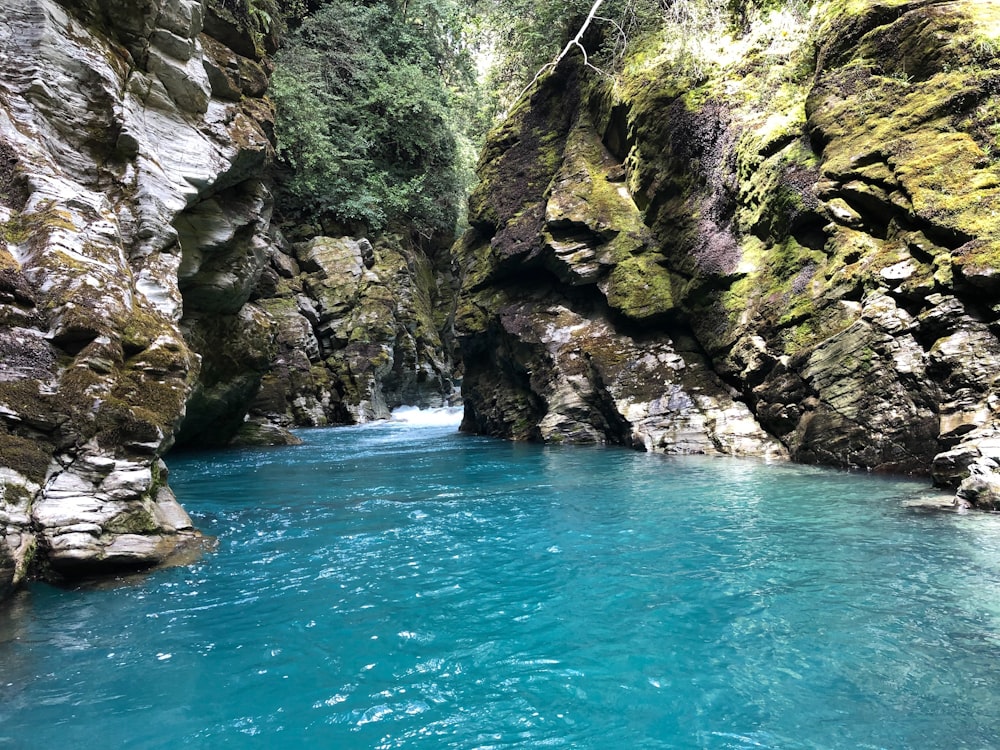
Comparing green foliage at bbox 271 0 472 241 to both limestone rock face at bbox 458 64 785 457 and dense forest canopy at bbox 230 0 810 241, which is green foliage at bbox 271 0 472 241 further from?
limestone rock face at bbox 458 64 785 457

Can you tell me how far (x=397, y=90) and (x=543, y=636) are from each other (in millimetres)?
28671

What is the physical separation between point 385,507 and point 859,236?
367 inches

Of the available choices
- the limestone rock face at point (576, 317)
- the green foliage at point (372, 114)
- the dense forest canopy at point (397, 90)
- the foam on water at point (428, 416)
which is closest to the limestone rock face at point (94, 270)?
the dense forest canopy at point (397, 90)

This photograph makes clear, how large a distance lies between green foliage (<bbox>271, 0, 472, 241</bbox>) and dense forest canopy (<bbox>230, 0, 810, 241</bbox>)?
0.18 ft

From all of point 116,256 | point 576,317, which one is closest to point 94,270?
point 116,256

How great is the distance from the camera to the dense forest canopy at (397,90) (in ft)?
65.3

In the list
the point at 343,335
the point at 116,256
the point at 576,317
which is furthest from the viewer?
the point at 343,335

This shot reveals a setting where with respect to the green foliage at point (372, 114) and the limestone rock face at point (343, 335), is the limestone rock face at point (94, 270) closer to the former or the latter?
the limestone rock face at point (343, 335)

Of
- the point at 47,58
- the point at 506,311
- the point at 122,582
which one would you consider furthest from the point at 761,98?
the point at 122,582

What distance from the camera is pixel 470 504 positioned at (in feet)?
27.8

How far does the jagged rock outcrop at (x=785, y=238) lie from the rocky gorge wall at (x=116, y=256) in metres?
7.99

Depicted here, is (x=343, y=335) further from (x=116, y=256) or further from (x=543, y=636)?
(x=543, y=636)

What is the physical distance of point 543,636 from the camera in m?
4.02

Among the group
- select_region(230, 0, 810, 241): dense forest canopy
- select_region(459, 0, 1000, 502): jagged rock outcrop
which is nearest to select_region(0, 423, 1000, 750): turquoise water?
select_region(459, 0, 1000, 502): jagged rock outcrop
